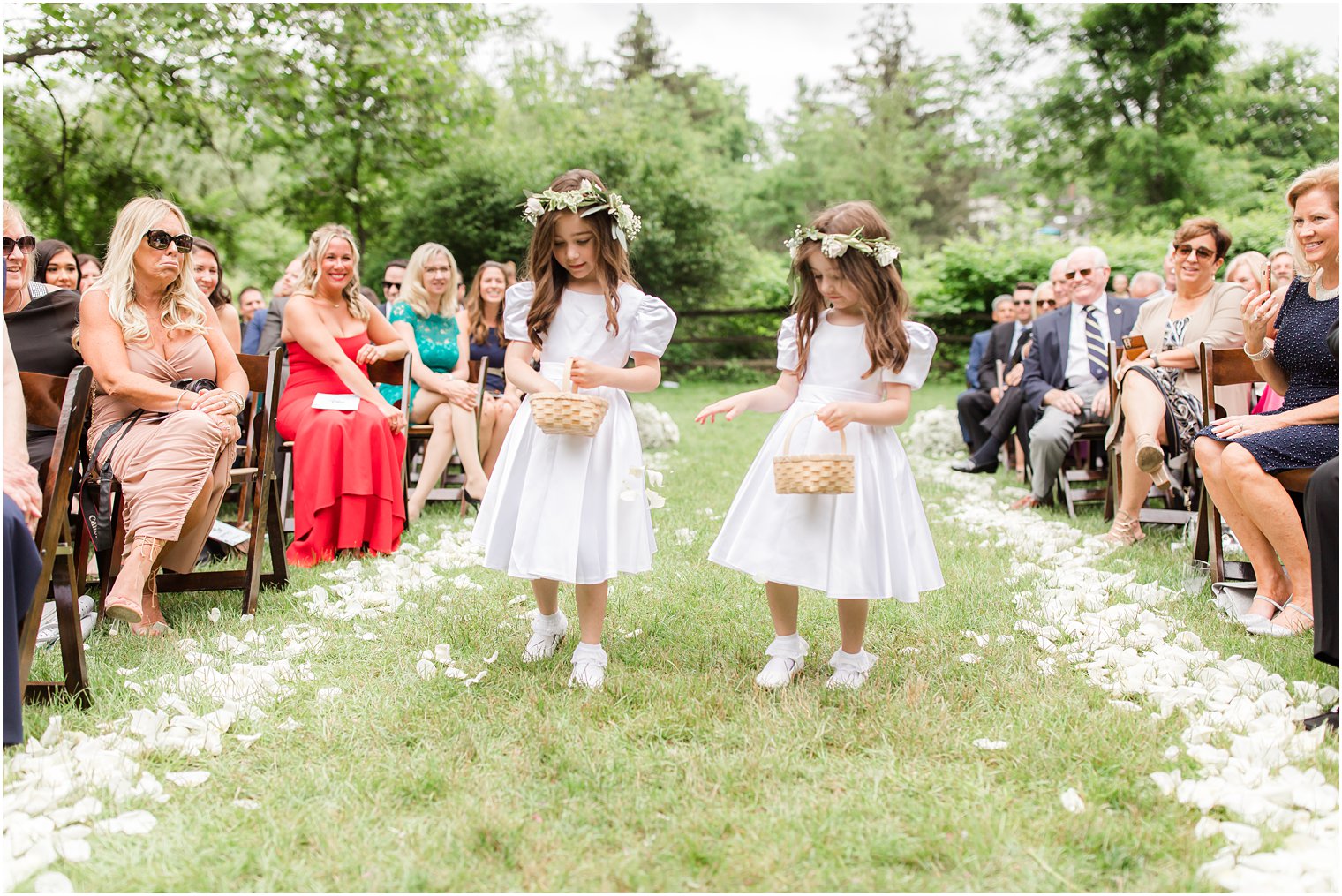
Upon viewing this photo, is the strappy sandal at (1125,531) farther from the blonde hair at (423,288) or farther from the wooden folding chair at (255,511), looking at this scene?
the blonde hair at (423,288)

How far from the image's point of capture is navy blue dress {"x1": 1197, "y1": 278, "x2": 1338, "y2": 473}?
14.0 feet

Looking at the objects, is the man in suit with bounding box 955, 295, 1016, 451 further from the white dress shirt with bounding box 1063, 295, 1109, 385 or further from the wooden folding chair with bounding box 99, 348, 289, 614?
the wooden folding chair with bounding box 99, 348, 289, 614

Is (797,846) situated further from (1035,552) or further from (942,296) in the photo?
(942,296)

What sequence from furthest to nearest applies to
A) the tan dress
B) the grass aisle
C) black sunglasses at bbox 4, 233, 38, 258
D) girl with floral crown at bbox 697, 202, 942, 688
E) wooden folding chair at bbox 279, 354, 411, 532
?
wooden folding chair at bbox 279, 354, 411, 532, black sunglasses at bbox 4, 233, 38, 258, the tan dress, girl with floral crown at bbox 697, 202, 942, 688, the grass aisle

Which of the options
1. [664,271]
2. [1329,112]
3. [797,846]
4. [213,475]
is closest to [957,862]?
[797,846]

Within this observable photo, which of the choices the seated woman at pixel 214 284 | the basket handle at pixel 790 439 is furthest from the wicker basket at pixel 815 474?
the seated woman at pixel 214 284

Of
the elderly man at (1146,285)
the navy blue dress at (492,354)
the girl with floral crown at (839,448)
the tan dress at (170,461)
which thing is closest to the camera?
the girl with floral crown at (839,448)

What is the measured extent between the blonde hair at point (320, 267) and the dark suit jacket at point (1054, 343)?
492cm

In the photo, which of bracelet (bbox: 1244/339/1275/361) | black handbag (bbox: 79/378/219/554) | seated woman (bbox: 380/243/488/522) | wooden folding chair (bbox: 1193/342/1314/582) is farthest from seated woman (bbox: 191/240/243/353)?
bracelet (bbox: 1244/339/1275/361)

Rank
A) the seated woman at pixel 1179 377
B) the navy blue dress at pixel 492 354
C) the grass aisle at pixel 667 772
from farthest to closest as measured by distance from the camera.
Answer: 1. the navy blue dress at pixel 492 354
2. the seated woman at pixel 1179 377
3. the grass aisle at pixel 667 772

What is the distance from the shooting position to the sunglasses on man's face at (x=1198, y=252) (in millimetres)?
6379

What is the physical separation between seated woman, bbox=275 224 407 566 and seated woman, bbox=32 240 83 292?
1.31m

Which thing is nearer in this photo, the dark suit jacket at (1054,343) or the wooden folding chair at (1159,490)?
the wooden folding chair at (1159,490)

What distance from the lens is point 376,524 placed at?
6.24 m
